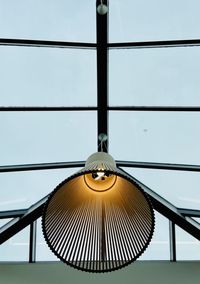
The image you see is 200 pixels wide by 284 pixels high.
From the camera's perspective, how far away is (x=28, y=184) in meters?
4.62

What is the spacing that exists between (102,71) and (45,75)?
1.50 ft

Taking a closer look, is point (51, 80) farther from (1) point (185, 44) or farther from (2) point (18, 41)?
(1) point (185, 44)

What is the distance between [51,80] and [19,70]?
27 cm

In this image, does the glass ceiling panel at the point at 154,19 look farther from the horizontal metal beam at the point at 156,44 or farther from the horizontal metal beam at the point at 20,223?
the horizontal metal beam at the point at 20,223

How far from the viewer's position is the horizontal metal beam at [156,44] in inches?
136

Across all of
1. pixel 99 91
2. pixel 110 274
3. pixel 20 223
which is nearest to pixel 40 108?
pixel 99 91

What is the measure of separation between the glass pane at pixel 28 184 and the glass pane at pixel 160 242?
111 cm

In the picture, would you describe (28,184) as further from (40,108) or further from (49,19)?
(49,19)

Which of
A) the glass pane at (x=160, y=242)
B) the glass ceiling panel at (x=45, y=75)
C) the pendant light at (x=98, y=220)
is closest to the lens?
the pendant light at (x=98, y=220)

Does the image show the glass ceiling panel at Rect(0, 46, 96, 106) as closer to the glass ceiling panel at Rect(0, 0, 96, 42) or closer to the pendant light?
the glass ceiling panel at Rect(0, 0, 96, 42)

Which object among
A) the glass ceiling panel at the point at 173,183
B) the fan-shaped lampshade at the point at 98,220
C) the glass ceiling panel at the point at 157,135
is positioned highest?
the glass ceiling panel at the point at 157,135

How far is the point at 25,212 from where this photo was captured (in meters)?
4.90

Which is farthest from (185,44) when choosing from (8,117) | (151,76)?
(8,117)

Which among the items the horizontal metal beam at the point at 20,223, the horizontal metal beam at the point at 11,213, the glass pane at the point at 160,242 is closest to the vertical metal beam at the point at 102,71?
the horizontal metal beam at the point at 20,223
